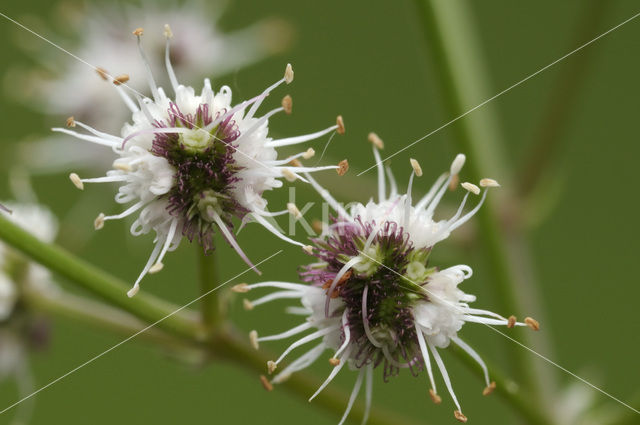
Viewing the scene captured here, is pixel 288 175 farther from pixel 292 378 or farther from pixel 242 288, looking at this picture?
pixel 292 378

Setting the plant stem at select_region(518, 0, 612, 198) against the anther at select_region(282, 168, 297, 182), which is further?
the plant stem at select_region(518, 0, 612, 198)

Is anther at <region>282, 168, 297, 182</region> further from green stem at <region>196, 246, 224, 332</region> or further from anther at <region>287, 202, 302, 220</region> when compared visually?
green stem at <region>196, 246, 224, 332</region>

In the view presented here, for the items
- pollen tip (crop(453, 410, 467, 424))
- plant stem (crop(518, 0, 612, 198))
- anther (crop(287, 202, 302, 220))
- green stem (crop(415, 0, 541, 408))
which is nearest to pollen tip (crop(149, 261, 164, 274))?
anther (crop(287, 202, 302, 220))

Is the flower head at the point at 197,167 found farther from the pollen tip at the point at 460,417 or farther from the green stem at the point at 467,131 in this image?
the green stem at the point at 467,131

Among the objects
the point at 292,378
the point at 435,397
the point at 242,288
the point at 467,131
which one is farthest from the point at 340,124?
the point at 467,131

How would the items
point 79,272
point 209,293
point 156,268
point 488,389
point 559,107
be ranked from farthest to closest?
point 559,107
point 209,293
point 79,272
point 488,389
point 156,268
